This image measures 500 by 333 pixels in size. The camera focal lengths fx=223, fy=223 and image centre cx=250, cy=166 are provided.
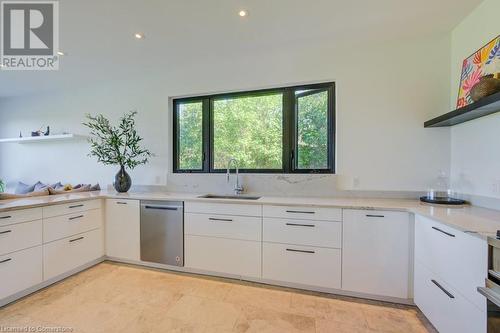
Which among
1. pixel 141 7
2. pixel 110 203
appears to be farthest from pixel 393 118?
pixel 110 203

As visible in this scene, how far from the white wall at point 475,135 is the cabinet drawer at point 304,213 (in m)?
1.18

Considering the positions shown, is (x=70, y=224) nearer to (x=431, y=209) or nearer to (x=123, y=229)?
(x=123, y=229)

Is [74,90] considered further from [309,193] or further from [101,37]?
[309,193]

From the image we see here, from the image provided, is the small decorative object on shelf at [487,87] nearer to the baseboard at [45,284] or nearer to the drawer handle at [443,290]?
the drawer handle at [443,290]

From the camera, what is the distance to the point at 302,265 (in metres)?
2.15

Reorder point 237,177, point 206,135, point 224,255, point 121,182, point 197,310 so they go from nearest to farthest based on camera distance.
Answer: point 197,310 < point 224,255 < point 237,177 < point 121,182 < point 206,135

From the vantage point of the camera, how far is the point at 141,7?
1968 millimetres

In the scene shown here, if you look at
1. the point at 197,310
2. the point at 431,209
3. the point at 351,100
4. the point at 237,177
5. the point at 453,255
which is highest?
the point at 351,100

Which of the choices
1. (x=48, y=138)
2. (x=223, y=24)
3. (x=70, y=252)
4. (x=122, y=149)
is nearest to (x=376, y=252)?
(x=223, y=24)

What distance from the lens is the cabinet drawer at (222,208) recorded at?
230 cm

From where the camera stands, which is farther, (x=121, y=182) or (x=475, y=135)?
(x=121, y=182)

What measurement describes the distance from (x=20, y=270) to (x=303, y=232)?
2615mm

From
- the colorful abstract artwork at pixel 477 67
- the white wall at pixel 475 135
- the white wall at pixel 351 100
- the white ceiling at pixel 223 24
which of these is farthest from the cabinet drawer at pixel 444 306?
the white ceiling at pixel 223 24

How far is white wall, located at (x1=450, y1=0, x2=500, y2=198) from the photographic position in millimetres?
1766
